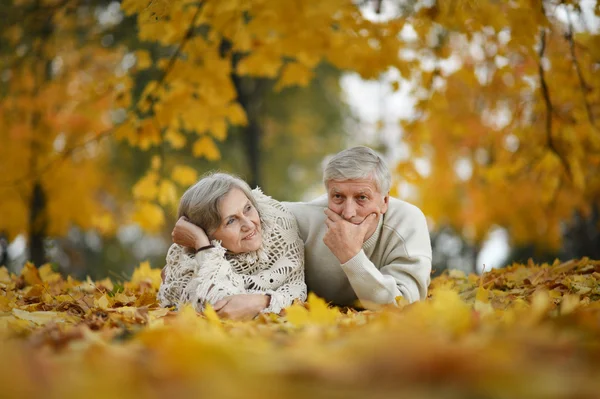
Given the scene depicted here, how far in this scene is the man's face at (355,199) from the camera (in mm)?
3248

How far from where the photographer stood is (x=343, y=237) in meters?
3.08

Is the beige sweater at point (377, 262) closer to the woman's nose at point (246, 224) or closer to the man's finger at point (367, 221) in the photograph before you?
the man's finger at point (367, 221)

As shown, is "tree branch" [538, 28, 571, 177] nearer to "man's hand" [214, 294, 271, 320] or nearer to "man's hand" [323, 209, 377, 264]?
"man's hand" [323, 209, 377, 264]

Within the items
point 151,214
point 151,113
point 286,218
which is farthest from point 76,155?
point 286,218

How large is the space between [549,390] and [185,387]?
2.09 feet

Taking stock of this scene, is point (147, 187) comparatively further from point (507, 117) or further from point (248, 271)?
point (507, 117)

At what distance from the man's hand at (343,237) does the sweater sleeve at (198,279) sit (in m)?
0.50

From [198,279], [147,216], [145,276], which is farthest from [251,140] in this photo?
[198,279]

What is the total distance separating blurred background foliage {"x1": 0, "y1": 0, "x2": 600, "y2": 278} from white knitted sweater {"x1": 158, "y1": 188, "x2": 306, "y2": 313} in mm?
638

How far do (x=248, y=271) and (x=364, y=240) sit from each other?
66 cm

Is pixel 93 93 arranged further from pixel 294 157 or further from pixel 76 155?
pixel 294 157

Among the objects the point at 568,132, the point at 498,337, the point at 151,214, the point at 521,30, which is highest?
the point at 521,30

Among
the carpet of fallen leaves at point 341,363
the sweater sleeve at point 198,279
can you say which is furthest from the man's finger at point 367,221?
the carpet of fallen leaves at point 341,363

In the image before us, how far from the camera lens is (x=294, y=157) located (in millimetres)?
14508
